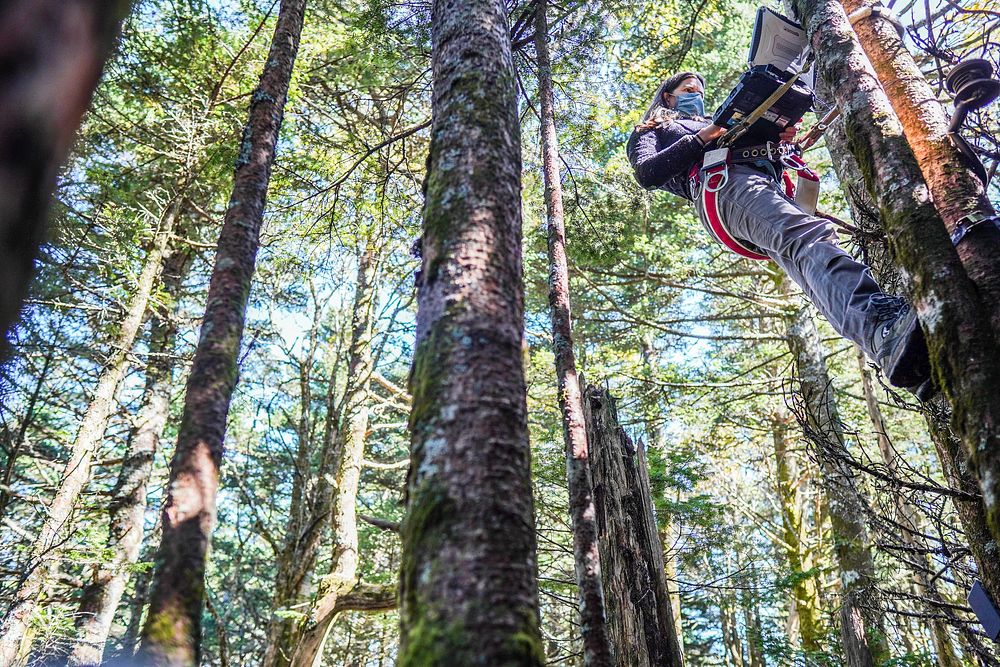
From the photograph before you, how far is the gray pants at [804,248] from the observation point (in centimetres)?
263

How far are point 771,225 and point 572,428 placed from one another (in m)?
1.76

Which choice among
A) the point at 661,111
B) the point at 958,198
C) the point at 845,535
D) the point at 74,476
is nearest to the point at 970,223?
the point at 958,198

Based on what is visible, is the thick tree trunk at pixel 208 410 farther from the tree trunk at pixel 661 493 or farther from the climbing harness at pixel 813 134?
the climbing harness at pixel 813 134

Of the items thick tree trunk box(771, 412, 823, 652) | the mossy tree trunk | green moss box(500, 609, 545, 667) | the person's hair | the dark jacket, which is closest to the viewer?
green moss box(500, 609, 545, 667)

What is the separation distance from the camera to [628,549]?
428 cm

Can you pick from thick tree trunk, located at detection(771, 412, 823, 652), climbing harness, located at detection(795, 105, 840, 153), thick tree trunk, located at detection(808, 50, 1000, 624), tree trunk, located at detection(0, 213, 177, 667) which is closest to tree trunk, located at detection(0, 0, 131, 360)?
thick tree trunk, located at detection(808, 50, 1000, 624)

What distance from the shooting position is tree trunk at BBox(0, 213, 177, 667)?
5832 mm

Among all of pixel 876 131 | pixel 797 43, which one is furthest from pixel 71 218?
pixel 876 131

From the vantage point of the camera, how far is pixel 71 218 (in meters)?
8.04

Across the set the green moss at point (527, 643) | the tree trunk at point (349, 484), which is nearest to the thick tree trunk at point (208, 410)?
the green moss at point (527, 643)

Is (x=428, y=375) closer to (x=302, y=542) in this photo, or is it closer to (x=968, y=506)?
(x=968, y=506)

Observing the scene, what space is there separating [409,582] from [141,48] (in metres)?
8.58

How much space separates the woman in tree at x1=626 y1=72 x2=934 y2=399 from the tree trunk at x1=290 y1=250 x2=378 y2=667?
17.0ft

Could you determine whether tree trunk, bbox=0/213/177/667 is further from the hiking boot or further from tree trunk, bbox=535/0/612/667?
the hiking boot
